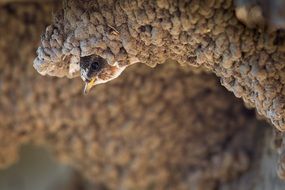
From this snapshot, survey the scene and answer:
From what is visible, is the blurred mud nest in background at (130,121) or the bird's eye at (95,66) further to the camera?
the blurred mud nest in background at (130,121)

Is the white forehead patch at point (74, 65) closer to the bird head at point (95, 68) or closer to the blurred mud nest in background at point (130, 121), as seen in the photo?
the bird head at point (95, 68)

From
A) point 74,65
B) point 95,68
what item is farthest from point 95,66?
point 74,65

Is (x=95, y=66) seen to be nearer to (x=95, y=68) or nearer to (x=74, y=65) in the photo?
(x=95, y=68)

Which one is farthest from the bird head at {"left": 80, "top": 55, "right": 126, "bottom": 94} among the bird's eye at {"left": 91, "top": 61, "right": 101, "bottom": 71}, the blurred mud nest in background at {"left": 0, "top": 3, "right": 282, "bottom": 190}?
the blurred mud nest in background at {"left": 0, "top": 3, "right": 282, "bottom": 190}

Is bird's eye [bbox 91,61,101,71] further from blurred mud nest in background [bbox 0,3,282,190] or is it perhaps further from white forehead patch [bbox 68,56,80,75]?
blurred mud nest in background [bbox 0,3,282,190]

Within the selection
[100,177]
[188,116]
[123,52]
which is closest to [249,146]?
[188,116]

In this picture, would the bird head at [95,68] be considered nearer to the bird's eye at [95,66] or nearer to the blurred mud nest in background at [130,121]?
the bird's eye at [95,66]

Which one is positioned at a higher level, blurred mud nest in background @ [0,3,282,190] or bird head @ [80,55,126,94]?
bird head @ [80,55,126,94]

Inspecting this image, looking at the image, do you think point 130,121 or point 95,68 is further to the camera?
point 130,121

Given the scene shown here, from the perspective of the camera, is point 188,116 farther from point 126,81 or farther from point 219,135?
point 126,81

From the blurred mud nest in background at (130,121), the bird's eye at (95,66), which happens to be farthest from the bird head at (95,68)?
the blurred mud nest in background at (130,121)

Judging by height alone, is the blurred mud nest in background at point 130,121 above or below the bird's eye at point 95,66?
below
